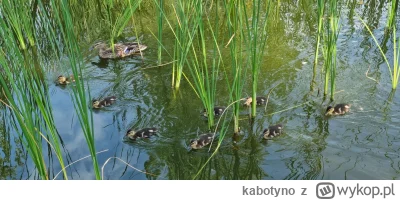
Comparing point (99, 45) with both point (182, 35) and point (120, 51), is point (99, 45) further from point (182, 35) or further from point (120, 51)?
point (182, 35)

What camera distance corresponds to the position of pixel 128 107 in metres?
5.01

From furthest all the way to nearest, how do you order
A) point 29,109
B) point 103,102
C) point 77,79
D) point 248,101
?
1. point 103,102
2. point 248,101
3. point 29,109
4. point 77,79

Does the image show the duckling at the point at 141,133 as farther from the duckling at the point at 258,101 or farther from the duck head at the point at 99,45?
the duck head at the point at 99,45

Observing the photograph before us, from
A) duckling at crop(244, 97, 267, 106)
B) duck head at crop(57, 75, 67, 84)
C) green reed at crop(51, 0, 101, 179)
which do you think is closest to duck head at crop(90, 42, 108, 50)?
duck head at crop(57, 75, 67, 84)

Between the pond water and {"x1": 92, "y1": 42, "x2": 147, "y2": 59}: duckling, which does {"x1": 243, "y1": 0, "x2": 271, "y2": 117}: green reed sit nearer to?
the pond water

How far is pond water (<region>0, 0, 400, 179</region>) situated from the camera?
3826 millimetres

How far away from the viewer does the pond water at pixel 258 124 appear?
3.83 meters

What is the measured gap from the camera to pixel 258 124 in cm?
447

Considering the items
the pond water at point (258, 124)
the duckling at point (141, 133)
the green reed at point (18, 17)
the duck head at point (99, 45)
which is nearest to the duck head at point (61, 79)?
the pond water at point (258, 124)

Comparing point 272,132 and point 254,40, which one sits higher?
point 254,40

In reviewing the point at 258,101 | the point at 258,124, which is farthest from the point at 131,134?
the point at 258,101
